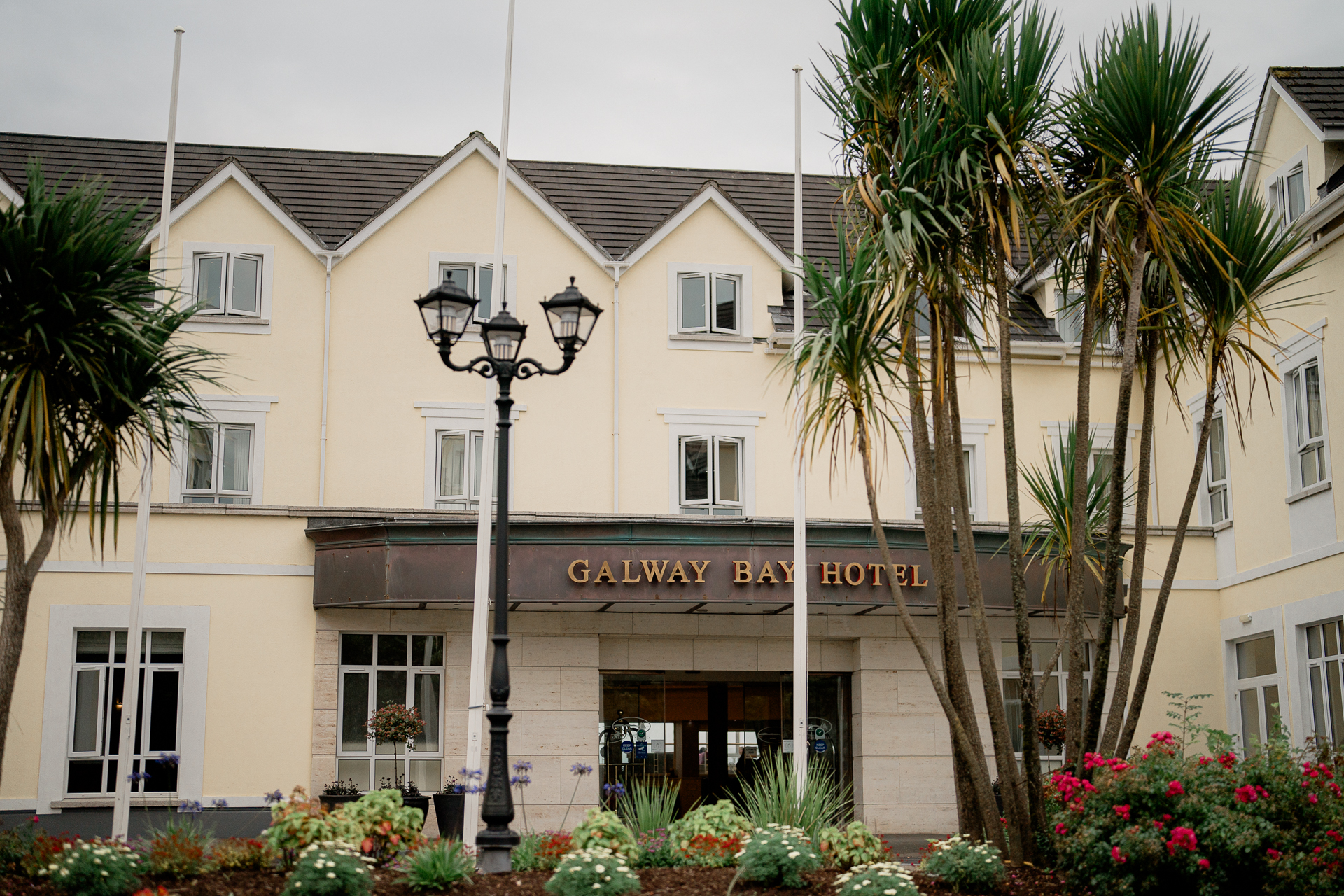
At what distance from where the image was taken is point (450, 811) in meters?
17.8

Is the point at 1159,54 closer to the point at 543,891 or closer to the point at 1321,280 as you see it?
the point at 1321,280

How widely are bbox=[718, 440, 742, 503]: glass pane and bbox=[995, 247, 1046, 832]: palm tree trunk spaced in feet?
30.0

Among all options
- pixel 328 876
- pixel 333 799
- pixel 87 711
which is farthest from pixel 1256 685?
pixel 87 711

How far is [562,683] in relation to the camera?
19281mm

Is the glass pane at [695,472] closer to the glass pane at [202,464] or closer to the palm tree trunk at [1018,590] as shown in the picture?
the glass pane at [202,464]

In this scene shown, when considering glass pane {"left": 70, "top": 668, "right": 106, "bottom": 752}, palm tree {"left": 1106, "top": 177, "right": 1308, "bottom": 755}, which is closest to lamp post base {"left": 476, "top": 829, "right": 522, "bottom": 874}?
palm tree {"left": 1106, "top": 177, "right": 1308, "bottom": 755}

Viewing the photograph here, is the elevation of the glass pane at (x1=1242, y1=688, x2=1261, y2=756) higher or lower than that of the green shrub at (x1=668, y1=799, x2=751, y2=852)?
higher

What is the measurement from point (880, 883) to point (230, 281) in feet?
49.0

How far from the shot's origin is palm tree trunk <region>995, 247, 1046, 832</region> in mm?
11219

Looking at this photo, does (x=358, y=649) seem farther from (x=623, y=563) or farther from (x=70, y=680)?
(x=623, y=563)

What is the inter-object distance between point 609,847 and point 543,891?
94cm

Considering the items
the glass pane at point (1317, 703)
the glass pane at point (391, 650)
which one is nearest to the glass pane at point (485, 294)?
the glass pane at point (391, 650)

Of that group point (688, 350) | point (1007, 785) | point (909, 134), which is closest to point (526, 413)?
point (688, 350)

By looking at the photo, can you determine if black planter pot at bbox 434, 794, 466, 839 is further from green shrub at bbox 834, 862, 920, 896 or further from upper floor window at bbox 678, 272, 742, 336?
green shrub at bbox 834, 862, 920, 896
